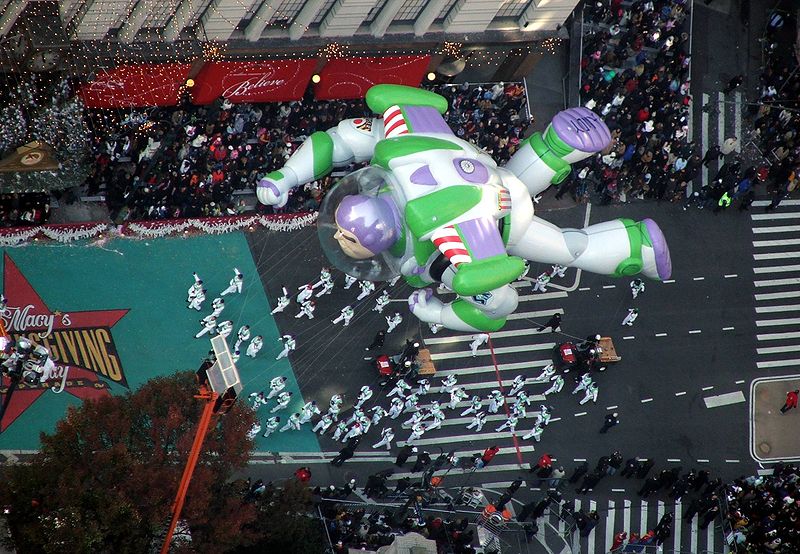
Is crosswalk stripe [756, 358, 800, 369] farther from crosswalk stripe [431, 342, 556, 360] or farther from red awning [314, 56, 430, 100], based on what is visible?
red awning [314, 56, 430, 100]

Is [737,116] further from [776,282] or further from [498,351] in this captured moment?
[498,351]

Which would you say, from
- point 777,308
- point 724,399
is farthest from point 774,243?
point 724,399

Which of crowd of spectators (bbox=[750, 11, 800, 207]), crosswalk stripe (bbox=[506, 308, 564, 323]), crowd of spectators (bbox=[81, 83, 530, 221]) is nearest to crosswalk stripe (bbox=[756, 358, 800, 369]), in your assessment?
crowd of spectators (bbox=[750, 11, 800, 207])

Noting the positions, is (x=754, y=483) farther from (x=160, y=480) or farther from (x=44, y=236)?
(x=44, y=236)

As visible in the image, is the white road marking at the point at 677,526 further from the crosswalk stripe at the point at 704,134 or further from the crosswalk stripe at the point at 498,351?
the crosswalk stripe at the point at 704,134

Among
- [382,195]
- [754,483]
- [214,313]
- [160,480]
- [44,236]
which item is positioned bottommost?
[754,483]

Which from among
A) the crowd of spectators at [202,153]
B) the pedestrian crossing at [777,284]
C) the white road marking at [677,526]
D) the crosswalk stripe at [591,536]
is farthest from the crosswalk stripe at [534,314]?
the pedestrian crossing at [777,284]

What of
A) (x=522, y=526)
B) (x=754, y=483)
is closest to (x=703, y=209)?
(x=754, y=483)
